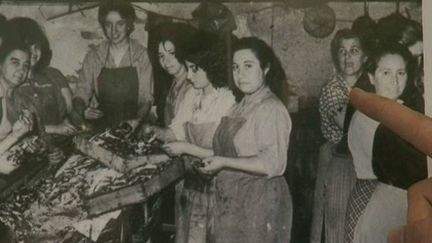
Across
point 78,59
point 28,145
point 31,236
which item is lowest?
point 31,236

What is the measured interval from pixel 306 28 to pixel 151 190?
0.31 meters

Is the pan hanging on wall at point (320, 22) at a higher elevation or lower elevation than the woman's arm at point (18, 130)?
higher

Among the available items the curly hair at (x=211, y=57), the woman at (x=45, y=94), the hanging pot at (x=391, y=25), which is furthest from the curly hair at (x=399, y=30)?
the woman at (x=45, y=94)

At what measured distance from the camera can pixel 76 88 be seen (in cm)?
82

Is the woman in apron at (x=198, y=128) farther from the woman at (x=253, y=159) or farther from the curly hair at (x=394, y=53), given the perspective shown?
the curly hair at (x=394, y=53)

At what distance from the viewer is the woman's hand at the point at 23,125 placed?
820 mm

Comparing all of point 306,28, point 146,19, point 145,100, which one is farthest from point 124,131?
point 306,28

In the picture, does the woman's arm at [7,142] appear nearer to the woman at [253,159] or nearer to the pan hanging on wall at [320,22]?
the woman at [253,159]

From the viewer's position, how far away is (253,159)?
2.64ft

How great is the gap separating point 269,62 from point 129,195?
0.86 ft

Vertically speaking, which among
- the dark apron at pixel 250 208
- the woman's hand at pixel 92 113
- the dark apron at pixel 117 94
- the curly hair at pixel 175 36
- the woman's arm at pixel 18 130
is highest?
the curly hair at pixel 175 36

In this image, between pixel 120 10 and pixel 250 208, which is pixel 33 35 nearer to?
pixel 120 10

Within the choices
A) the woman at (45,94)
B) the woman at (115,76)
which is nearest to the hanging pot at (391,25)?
the woman at (115,76)

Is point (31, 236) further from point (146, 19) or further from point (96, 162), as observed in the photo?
point (146, 19)
